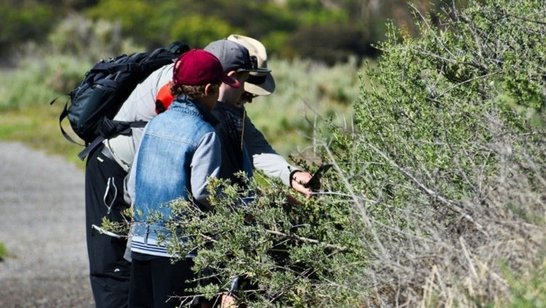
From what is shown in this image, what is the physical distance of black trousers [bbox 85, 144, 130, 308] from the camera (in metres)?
5.73

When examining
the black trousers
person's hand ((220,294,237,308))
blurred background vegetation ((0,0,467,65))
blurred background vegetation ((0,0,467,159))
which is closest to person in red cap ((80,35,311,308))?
the black trousers

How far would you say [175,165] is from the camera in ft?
16.7

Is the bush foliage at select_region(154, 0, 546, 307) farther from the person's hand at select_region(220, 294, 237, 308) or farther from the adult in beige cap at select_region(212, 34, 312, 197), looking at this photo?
the adult in beige cap at select_region(212, 34, 312, 197)

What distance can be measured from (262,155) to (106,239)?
845mm

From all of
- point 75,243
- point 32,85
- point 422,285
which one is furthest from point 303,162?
point 32,85

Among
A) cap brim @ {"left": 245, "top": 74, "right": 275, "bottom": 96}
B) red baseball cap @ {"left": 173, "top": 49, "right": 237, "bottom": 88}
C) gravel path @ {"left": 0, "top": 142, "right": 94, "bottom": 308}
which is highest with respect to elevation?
red baseball cap @ {"left": 173, "top": 49, "right": 237, "bottom": 88}

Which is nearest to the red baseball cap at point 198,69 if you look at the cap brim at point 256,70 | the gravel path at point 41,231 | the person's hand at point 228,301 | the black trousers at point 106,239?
the cap brim at point 256,70

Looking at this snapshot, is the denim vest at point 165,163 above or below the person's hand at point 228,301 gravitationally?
above

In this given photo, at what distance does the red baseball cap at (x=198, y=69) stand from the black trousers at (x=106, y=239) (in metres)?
0.79

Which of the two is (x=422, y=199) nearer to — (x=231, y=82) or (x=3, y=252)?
(x=231, y=82)

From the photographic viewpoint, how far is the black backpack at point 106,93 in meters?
5.77

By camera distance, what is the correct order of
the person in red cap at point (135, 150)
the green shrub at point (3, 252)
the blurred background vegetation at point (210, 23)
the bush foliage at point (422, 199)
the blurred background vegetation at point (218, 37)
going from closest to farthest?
the bush foliage at point (422, 199) < the person in red cap at point (135, 150) < the green shrub at point (3, 252) < the blurred background vegetation at point (218, 37) < the blurred background vegetation at point (210, 23)

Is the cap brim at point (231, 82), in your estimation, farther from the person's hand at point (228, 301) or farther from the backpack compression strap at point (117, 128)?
the person's hand at point (228, 301)

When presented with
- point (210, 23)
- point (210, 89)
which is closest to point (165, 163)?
point (210, 89)
